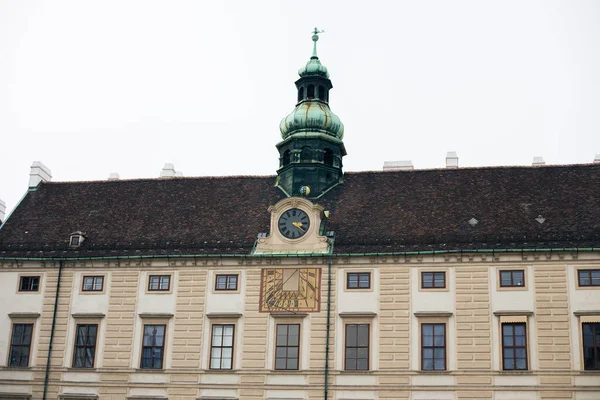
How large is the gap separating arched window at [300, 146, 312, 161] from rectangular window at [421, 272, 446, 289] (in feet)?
34.8

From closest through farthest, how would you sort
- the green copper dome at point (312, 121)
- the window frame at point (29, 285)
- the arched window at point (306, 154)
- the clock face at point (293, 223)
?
the clock face at point (293, 223) < the window frame at point (29, 285) < the arched window at point (306, 154) < the green copper dome at point (312, 121)

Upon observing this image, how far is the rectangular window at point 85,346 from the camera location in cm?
4628

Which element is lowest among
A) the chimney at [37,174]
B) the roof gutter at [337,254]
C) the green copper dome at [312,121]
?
the roof gutter at [337,254]

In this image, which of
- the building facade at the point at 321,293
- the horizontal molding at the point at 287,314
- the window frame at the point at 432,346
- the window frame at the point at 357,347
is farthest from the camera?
the horizontal molding at the point at 287,314

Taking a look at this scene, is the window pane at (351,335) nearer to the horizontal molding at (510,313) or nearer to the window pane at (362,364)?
the window pane at (362,364)

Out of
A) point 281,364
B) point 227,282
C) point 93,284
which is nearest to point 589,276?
point 281,364

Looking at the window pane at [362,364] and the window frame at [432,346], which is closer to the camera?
the window frame at [432,346]

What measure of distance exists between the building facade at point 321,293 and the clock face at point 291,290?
68mm

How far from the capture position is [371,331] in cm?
4412

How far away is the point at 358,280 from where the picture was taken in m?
45.1

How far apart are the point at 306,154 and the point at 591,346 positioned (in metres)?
18.3

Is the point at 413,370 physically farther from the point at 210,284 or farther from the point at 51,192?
the point at 51,192

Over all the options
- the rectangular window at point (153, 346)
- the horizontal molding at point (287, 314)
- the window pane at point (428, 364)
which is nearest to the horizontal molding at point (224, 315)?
the horizontal molding at point (287, 314)

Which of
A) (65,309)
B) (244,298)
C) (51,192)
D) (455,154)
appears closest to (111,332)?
(65,309)
